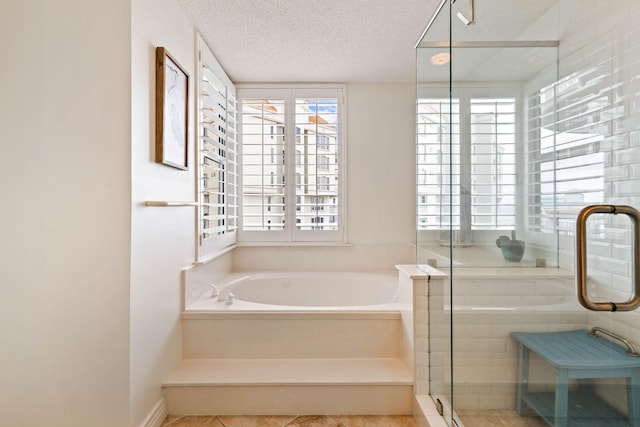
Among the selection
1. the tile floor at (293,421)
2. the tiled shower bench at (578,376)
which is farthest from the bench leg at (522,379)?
the tile floor at (293,421)

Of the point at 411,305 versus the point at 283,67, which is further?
the point at 283,67

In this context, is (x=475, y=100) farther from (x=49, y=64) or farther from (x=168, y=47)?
(x=49, y=64)

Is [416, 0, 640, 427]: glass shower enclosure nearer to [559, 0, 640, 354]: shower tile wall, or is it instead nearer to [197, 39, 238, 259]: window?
[559, 0, 640, 354]: shower tile wall

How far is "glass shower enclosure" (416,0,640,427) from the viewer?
3.52 feet

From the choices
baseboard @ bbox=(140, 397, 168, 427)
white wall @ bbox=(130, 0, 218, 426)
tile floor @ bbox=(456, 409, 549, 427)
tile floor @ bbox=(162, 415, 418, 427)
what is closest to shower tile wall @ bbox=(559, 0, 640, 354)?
tile floor @ bbox=(456, 409, 549, 427)

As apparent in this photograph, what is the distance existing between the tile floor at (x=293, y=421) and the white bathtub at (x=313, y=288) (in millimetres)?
985

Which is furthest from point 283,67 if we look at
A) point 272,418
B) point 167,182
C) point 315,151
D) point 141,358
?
A: point 272,418

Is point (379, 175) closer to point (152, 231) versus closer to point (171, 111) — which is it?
point (171, 111)

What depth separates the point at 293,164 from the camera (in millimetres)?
3162

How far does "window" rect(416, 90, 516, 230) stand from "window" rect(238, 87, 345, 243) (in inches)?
52.8

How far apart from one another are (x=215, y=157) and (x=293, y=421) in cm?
174

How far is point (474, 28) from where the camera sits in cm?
151

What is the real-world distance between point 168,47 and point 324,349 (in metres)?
1.87

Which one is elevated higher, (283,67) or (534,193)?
(283,67)
